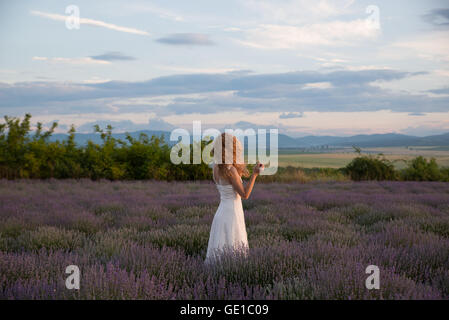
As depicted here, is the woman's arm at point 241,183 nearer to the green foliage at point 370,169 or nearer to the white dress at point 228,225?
the white dress at point 228,225

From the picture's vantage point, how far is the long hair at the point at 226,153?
149 inches

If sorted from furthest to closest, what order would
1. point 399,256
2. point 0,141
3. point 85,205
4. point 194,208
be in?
point 0,141, point 85,205, point 194,208, point 399,256

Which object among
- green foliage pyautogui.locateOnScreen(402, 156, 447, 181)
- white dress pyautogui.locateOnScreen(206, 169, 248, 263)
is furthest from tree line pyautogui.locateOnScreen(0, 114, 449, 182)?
white dress pyautogui.locateOnScreen(206, 169, 248, 263)

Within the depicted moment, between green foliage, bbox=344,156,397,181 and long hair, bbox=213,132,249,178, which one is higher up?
long hair, bbox=213,132,249,178

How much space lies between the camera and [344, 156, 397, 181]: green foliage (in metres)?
15.5

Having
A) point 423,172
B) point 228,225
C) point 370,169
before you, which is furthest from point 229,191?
point 423,172

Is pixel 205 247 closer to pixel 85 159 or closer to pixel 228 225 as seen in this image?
pixel 228 225

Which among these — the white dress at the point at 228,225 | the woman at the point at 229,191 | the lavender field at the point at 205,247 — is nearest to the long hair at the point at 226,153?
the woman at the point at 229,191

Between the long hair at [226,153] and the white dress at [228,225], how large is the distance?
0.20m

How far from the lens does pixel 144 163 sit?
1338 cm

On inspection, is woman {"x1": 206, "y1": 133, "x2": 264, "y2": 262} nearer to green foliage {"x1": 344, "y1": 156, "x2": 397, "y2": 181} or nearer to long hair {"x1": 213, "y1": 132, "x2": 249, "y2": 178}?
long hair {"x1": 213, "y1": 132, "x2": 249, "y2": 178}

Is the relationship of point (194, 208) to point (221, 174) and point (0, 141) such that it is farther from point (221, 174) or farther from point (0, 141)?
point (0, 141)
